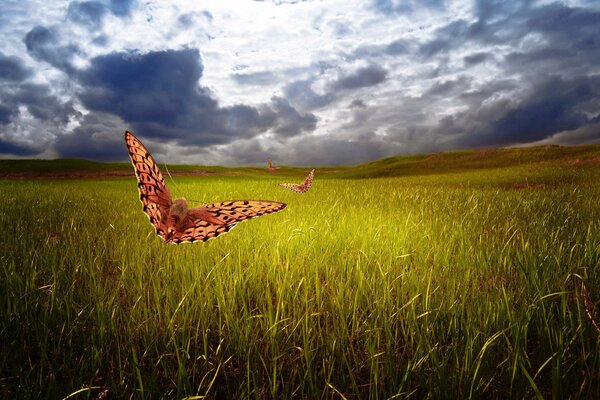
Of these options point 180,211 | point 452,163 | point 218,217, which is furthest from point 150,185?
point 452,163

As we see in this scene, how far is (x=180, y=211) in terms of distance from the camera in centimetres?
337

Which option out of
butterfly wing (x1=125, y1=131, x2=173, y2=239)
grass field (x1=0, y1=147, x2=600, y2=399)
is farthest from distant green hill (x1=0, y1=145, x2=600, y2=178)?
butterfly wing (x1=125, y1=131, x2=173, y2=239)

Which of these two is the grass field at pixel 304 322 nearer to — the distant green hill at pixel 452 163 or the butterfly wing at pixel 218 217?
the butterfly wing at pixel 218 217

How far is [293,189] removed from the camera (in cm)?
1036

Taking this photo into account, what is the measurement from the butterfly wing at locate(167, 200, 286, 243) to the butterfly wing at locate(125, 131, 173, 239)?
8.8 inches

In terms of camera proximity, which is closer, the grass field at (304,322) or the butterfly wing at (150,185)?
the grass field at (304,322)

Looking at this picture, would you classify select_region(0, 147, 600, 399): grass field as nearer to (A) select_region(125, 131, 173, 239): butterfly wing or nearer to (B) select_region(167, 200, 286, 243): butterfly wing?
(B) select_region(167, 200, 286, 243): butterfly wing

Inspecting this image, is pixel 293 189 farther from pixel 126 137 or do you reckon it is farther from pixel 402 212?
pixel 126 137

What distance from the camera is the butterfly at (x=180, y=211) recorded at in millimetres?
3162

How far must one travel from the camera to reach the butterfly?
124 inches

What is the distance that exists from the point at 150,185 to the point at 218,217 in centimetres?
84

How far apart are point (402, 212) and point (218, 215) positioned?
12.3ft

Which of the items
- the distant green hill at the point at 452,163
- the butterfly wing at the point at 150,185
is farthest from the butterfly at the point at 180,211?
the distant green hill at the point at 452,163

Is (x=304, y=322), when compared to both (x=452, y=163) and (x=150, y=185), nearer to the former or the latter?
(x=150, y=185)
